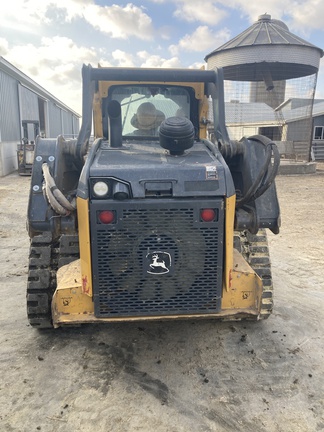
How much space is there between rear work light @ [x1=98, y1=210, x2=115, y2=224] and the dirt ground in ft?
4.40

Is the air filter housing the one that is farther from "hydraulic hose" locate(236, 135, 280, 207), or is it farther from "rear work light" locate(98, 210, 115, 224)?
"rear work light" locate(98, 210, 115, 224)

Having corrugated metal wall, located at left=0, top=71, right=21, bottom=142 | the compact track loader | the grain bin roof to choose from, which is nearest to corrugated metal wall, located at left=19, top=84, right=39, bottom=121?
corrugated metal wall, located at left=0, top=71, right=21, bottom=142

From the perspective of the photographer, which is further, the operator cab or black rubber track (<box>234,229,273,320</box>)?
the operator cab

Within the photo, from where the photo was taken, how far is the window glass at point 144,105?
430 cm

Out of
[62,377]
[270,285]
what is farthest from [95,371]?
[270,285]

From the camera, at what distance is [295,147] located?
22.3 m

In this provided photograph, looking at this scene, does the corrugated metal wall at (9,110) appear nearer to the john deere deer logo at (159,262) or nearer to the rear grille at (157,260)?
the rear grille at (157,260)

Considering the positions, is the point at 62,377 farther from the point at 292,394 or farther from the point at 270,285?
→ the point at 270,285

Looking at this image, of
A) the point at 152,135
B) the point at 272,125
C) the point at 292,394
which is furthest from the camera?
the point at 272,125

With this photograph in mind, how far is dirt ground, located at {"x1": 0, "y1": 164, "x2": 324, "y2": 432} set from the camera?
107 inches

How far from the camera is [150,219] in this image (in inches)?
113

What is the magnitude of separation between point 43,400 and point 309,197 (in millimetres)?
11018

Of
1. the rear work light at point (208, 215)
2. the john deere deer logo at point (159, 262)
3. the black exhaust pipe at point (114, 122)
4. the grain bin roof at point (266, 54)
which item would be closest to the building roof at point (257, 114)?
the grain bin roof at point (266, 54)

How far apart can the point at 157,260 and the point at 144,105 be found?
210 cm
